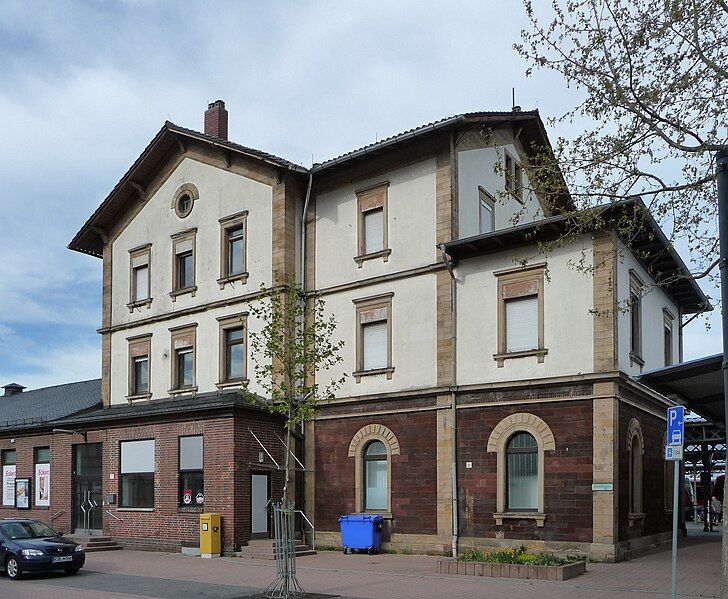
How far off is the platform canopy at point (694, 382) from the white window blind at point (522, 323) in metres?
3.71

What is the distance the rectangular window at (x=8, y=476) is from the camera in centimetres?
3222

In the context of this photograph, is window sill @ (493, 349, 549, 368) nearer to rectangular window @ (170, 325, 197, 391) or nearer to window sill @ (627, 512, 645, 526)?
window sill @ (627, 512, 645, 526)

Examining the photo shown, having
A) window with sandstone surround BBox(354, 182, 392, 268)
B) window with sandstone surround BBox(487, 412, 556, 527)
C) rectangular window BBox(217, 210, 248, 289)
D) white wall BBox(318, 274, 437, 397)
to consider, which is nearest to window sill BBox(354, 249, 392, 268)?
window with sandstone surround BBox(354, 182, 392, 268)

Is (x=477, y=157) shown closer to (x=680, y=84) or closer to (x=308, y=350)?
(x=308, y=350)

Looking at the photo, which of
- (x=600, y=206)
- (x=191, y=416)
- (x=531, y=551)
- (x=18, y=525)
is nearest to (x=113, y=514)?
(x=191, y=416)

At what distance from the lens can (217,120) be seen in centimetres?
3152

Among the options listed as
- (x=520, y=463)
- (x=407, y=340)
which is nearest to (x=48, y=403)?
(x=407, y=340)

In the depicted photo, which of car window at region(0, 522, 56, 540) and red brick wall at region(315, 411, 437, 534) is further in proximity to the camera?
red brick wall at region(315, 411, 437, 534)

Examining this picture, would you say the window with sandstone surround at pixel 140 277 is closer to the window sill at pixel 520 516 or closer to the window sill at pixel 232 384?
the window sill at pixel 232 384

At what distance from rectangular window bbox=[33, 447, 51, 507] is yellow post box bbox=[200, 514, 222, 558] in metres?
9.38

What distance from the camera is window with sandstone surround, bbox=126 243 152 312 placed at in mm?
30984

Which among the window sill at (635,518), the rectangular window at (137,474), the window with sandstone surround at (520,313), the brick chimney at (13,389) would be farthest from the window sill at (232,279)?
the brick chimney at (13,389)

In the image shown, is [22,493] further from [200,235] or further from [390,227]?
[390,227]

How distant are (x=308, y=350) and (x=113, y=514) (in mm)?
9928
